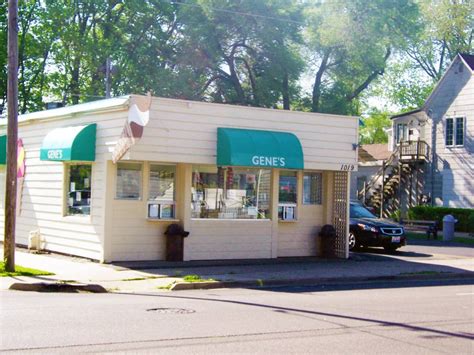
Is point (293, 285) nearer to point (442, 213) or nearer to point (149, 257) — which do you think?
point (149, 257)

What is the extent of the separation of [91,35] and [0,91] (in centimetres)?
737

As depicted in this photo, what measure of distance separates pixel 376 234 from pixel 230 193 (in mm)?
6263

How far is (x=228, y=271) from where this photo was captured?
1697 cm

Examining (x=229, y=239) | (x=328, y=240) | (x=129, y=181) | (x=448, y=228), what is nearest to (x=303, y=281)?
(x=229, y=239)

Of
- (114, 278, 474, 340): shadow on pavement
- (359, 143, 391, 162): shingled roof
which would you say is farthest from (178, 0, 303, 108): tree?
(114, 278, 474, 340): shadow on pavement

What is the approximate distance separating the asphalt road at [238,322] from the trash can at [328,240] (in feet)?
22.1

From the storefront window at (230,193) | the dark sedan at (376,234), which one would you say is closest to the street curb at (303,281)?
the storefront window at (230,193)

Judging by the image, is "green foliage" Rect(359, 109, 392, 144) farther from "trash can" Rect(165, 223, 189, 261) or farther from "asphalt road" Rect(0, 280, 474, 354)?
"asphalt road" Rect(0, 280, 474, 354)

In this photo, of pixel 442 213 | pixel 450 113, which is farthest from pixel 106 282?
pixel 450 113

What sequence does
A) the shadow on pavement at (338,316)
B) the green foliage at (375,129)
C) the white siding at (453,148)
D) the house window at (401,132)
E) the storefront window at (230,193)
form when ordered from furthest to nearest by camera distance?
1. the green foliage at (375,129)
2. the house window at (401,132)
3. the white siding at (453,148)
4. the storefront window at (230,193)
5. the shadow on pavement at (338,316)

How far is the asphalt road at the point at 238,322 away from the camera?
833 cm

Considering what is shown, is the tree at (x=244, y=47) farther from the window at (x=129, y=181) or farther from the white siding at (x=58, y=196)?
the window at (x=129, y=181)

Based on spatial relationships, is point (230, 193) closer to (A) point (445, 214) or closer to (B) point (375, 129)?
(A) point (445, 214)

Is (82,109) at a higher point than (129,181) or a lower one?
higher
